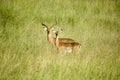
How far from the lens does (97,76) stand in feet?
20.5

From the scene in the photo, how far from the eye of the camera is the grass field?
19.5 ft

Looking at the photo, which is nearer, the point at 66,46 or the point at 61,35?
the point at 66,46

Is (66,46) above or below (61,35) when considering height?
below

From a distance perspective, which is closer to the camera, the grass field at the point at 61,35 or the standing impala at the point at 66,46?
the grass field at the point at 61,35

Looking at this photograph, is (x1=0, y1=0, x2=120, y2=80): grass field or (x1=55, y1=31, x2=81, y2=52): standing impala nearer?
(x1=0, y1=0, x2=120, y2=80): grass field

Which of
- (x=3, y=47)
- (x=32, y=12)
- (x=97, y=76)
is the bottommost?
(x=97, y=76)

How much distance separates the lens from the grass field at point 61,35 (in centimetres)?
593

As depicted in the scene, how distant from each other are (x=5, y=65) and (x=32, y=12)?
231 inches

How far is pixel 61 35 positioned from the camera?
10.3m

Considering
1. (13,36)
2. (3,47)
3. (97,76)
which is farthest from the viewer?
(13,36)

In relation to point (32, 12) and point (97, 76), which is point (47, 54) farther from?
point (32, 12)

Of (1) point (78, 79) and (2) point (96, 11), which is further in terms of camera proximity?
(2) point (96, 11)

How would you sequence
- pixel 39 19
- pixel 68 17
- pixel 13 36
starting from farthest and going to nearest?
1. pixel 68 17
2. pixel 39 19
3. pixel 13 36

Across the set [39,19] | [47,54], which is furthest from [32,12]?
[47,54]
